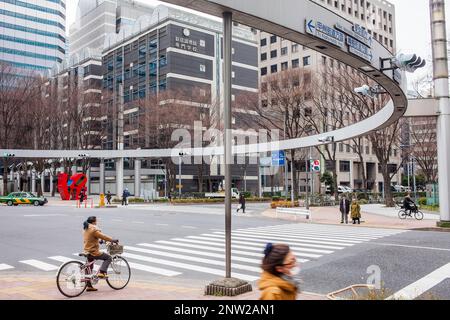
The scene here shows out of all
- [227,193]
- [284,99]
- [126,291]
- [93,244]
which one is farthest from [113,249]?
[284,99]

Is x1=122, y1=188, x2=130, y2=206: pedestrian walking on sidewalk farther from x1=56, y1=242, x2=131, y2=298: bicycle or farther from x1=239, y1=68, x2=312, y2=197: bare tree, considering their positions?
x1=56, y1=242, x2=131, y2=298: bicycle

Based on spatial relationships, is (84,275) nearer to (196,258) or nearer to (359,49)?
(196,258)

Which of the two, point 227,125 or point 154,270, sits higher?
point 227,125

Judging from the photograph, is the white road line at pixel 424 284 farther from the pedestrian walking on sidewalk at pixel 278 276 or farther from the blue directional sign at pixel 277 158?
the blue directional sign at pixel 277 158

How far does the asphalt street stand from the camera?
9.48 metres

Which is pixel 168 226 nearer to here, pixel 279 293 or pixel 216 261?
pixel 216 261

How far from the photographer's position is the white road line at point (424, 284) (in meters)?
7.67

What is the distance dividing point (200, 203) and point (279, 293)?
4205cm

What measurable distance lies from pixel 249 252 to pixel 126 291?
582cm

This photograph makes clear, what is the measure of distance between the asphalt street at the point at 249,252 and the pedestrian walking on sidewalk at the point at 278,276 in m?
3.03

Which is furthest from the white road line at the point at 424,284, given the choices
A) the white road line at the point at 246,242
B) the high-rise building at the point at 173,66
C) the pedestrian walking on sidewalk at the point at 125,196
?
the high-rise building at the point at 173,66

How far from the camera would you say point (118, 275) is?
8164mm

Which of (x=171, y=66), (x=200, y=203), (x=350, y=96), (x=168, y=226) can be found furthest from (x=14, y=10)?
(x=168, y=226)
